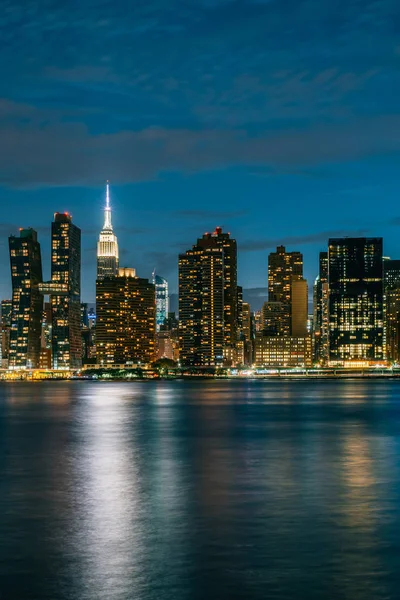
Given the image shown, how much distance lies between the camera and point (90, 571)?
86.1ft

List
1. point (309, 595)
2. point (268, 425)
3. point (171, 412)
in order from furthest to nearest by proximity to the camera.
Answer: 1. point (171, 412)
2. point (268, 425)
3. point (309, 595)

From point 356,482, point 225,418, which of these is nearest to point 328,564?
point 356,482

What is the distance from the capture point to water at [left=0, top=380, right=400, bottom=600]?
2502 cm

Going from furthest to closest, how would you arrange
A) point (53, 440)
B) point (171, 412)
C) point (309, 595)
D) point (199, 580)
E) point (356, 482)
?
point (171, 412), point (53, 440), point (356, 482), point (199, 580), point (309, 595)

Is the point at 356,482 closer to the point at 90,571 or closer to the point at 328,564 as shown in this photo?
the point at 328,564

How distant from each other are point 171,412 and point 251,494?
254 feet

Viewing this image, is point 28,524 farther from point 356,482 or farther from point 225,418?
point 225,418

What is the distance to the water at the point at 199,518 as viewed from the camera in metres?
25.0

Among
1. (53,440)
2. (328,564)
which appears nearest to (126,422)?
(53,440)

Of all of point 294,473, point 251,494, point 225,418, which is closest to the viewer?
point 251,494

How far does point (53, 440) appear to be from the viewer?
244ft

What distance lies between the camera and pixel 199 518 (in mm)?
35281

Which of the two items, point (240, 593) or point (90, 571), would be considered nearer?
point (240, 593)

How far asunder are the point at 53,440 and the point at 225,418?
1409 inches
